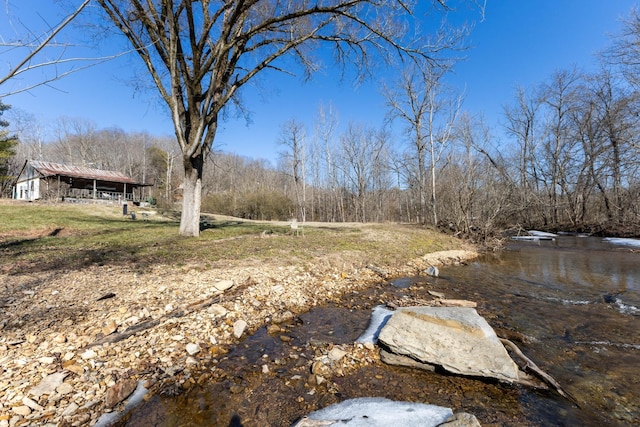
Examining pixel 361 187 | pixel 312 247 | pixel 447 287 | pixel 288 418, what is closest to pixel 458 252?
pixel 447 287

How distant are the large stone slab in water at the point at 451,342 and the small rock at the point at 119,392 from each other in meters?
2.76

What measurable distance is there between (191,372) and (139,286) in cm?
245

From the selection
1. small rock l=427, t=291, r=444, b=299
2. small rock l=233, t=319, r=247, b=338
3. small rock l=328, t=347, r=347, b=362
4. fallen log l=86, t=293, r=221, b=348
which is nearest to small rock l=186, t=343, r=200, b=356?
small rock l=233, t=319, r=247, b=338

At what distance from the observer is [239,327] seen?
3.88 metres

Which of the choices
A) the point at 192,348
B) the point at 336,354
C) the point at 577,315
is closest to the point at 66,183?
the point at 192,348

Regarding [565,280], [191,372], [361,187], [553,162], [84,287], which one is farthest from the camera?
[361,187]

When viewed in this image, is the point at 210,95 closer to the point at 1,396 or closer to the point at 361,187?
the point at 1,396

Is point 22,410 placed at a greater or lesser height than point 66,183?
lesser

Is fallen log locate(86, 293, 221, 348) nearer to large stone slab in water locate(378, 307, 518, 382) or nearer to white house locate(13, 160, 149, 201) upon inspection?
large stone slab in water locate(378, 307, 518, 382)

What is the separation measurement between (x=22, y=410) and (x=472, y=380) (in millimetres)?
4136

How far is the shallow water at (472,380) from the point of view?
244cm

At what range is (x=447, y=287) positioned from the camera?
22.0 feet

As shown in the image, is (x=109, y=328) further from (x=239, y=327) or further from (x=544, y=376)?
(x=544, y=376)

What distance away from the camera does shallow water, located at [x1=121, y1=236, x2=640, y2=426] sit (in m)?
2.44
